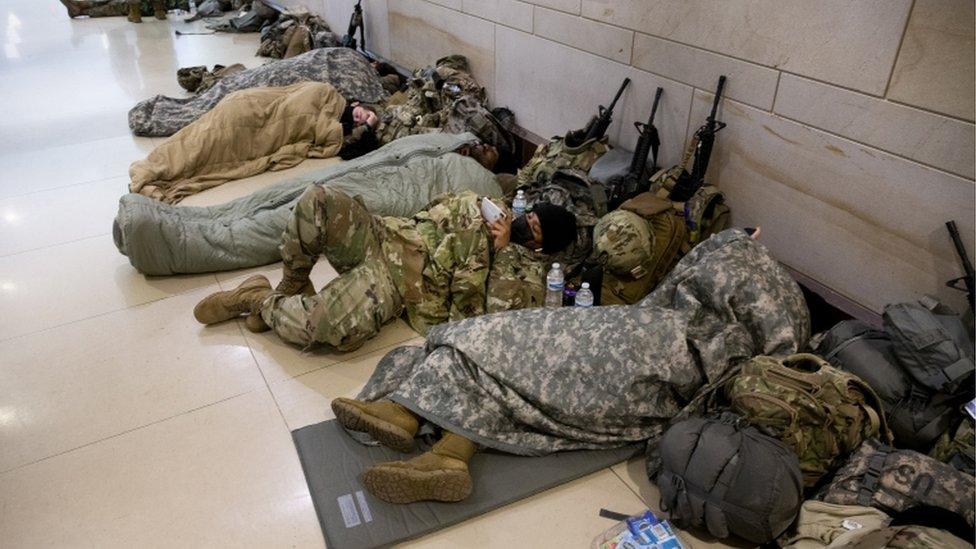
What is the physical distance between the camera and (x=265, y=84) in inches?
183

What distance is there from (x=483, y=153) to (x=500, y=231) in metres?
1.34

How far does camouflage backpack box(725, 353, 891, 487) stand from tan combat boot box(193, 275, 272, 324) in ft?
6.07

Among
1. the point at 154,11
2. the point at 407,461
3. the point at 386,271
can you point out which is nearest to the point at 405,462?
the point at 407,461

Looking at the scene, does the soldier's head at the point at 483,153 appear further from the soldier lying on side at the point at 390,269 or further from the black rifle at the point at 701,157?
the black rifle at the point at 701,157

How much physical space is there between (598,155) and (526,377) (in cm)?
163

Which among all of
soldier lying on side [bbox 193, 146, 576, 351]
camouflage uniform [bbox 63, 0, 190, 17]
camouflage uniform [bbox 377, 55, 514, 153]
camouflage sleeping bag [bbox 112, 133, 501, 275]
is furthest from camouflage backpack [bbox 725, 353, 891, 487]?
camouflage uniform [bbox 63, 0, 190, 17]

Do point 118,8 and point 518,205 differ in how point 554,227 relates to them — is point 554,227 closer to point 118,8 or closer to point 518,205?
point 518,205

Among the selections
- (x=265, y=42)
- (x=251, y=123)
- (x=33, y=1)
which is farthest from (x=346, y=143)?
(x=33, y=1)

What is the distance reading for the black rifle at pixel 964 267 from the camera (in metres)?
2.01

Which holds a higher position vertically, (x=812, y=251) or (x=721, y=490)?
(x=812, y=251)

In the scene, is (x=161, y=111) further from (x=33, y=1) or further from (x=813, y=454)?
(x=33, y=1)

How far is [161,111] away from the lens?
470 cm

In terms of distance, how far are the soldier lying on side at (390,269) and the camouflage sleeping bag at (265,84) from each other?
2470 millimetres

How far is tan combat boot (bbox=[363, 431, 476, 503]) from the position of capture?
1846mm
